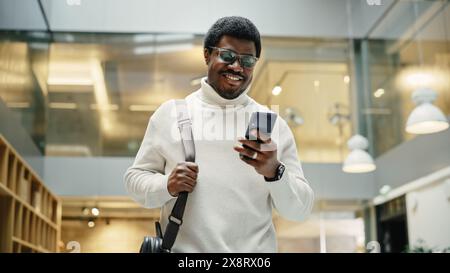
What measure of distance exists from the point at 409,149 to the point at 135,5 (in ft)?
13.4

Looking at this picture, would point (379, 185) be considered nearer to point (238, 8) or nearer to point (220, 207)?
point (238, 8)

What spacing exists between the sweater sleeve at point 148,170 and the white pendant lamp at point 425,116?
3.59 metres

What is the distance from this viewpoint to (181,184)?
1.09 m

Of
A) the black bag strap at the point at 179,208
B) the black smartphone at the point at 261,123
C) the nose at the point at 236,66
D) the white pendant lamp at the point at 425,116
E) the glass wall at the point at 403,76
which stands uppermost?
the glass wall at the point at 403,76

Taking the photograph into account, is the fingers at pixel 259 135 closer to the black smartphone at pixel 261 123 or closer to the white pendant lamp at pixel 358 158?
the black smartphone at pixel 261 123

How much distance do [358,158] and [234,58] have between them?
4.11 meters

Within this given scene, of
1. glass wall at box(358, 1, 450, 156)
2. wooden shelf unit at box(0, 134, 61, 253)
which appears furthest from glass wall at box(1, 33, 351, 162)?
glass wall at box(358, 1, 450, 156)

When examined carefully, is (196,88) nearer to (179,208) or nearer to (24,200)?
(179,208)

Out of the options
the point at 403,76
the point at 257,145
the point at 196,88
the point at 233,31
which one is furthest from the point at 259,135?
the point at 403,76

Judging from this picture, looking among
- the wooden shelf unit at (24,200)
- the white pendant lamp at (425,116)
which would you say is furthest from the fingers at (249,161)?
the white pendant lamp at (425,116)

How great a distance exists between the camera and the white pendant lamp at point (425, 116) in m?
4.63

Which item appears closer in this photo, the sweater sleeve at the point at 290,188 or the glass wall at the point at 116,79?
the sweater sleeve at the point at 290,188

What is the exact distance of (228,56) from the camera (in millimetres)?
1169
